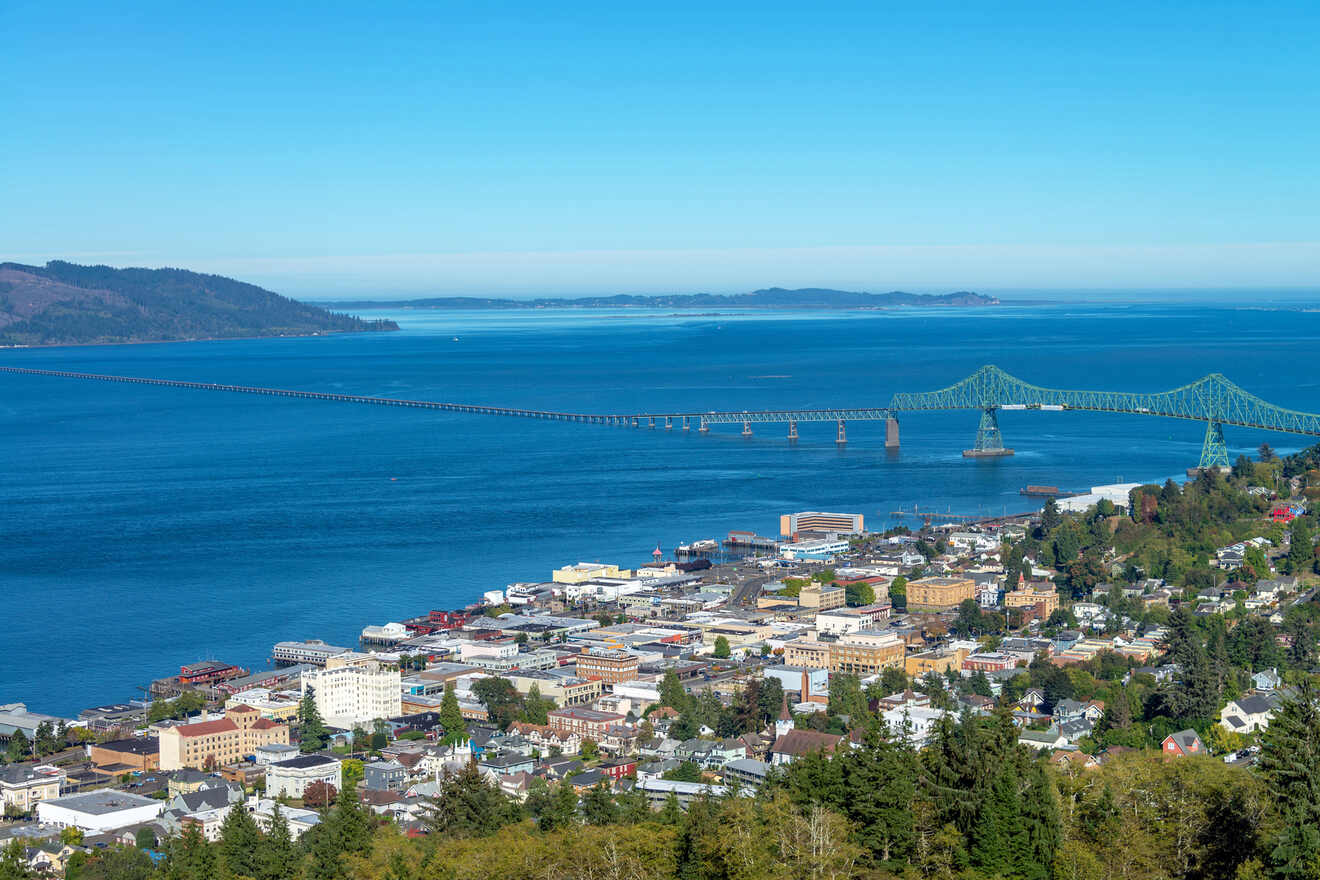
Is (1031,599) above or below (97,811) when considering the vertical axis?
above

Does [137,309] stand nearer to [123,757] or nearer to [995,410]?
[995,410]

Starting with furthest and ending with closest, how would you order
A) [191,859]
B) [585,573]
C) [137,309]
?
1. [137,309]
2. [585,573]
3. [191,859]

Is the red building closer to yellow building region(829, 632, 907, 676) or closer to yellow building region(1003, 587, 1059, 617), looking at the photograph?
yellow building region(829, 632, 907, 676)

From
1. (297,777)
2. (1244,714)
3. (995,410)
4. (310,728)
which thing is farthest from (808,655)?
(995,410)

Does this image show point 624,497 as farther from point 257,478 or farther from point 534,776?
point 534,776

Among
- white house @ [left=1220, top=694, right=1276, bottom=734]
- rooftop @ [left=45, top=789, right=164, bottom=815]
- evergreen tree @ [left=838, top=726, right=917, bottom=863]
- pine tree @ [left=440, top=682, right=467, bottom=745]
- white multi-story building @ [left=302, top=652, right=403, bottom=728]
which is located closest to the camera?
evergreen tree @ [left=838, top=726, right=917, bottom=863]

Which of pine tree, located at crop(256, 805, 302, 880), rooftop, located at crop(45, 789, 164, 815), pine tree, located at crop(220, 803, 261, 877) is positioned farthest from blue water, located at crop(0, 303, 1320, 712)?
pine tree, located at crop(256, 805, 302, 880)

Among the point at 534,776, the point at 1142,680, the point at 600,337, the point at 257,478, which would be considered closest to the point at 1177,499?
the point at 1142,680
